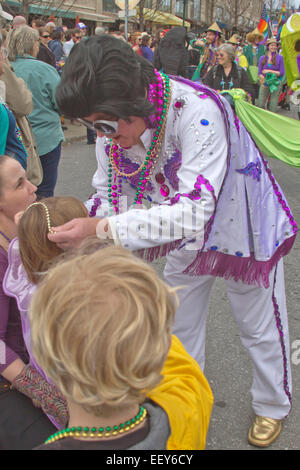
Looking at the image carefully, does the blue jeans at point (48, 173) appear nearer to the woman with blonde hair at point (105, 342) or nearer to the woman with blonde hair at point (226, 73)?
the woman with blonde hair at point (105, 342)

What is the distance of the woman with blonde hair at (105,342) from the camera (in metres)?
0.81

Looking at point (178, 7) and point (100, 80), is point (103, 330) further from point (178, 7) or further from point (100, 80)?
point (178, 7)

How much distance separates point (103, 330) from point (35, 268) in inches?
25.8

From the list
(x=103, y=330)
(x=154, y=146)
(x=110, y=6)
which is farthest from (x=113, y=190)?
(x=110, y=6)

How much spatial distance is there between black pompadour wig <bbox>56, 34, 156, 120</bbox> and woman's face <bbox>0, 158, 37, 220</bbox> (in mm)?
596

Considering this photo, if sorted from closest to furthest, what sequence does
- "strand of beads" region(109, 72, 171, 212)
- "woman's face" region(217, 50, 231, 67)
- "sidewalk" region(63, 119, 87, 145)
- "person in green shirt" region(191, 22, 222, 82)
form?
"strand of beads" region(109, 72, 171, 212) < "woman's face" region(217, 50, 231, 67) < "person in green shirt" region(191, 22, 222, 82) < "sidewalk" region(63, 119, 87, 145)

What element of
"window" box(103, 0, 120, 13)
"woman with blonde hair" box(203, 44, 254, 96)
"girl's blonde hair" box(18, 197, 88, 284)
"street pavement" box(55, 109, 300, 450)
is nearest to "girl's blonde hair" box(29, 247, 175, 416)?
"girl's blonde hair" box(18, 197, 88, 284)

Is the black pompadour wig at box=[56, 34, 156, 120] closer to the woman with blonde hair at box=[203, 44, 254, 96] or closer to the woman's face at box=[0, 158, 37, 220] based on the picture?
the woman's face at box=[0, 158, 37, 220]

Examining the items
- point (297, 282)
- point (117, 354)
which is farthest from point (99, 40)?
point (297, 282)

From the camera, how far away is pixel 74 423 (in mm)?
924

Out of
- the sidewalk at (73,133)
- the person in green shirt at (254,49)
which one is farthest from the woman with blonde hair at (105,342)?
the person in green shirt at (254,49)

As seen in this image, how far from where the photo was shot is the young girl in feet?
4.47
